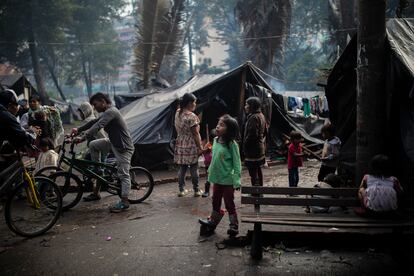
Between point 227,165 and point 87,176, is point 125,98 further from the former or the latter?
point 227,165

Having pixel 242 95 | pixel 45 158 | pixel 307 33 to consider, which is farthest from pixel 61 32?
pixel 45 158

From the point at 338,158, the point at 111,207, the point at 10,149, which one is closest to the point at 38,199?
the point at 111,207

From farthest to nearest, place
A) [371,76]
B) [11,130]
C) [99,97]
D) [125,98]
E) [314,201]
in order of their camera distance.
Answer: [125,98]
[99,97]
[11,130]
[371,76]
[314,201]

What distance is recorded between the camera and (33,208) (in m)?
5.27

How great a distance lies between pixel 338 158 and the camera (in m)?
5.46

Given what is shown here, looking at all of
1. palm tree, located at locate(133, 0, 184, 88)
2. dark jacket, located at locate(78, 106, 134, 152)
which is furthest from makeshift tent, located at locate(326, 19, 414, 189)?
palm tree, located at locate(133, 0, 184, 88)

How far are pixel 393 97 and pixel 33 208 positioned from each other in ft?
16.2

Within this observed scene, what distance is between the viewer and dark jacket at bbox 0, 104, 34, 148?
15.5ft

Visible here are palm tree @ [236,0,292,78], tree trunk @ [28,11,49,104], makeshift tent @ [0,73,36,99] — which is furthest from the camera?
tree trunk @ [28,11,49,104]

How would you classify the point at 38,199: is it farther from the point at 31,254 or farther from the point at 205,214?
the point at 205,214

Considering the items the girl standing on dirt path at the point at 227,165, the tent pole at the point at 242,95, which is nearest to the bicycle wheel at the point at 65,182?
the girl standing on dirt path at the point at 227,165

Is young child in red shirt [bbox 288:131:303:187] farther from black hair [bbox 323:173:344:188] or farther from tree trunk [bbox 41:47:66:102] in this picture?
tree trunk [bbox 41:47:66:102]

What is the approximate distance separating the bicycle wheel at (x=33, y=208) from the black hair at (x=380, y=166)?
4.19 meters

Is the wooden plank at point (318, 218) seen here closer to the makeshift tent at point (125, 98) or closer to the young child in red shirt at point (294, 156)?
the young child in red shirt at point (294, 156)
